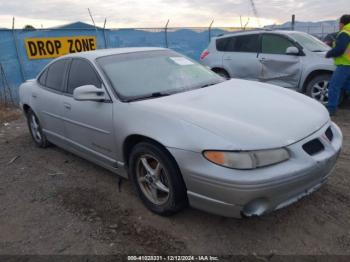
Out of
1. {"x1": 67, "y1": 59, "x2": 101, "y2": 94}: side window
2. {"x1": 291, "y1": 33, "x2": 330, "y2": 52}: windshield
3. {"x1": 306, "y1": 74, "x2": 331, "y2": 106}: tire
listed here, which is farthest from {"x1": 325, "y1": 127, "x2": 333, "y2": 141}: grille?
{"x1": 291, "y1": 33, "x2": 330, "y2": 52}: windshield

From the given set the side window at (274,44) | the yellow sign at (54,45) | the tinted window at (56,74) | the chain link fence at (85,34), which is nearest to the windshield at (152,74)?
the tinted window at (56,74)

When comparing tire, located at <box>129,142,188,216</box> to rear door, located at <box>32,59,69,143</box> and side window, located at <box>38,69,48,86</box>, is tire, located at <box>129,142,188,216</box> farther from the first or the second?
side window, located at <box>38,69,48,86</box>

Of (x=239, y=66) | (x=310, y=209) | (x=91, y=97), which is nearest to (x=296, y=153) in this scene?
(x=310, y=209)

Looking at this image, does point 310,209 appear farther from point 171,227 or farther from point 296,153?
point 171,227

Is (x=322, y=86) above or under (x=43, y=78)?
under

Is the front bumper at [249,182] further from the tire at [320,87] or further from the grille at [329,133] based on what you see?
the tire at [320,87]

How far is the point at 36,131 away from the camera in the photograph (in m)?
5.47

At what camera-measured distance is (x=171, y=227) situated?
304cm

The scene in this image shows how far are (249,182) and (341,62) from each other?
472 centimetres

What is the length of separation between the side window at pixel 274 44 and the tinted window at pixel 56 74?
4.87 m

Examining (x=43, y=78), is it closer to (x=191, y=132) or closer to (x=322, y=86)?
(x=191, y=132)

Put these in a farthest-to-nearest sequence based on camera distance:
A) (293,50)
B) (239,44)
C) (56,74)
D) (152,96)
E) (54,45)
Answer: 1. (54,45)
2. (239,44)
3. (293,50)
4. (56,74)
5. (152,96)

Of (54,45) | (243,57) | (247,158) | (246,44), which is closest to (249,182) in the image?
(247,158)

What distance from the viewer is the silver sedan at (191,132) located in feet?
8.32
